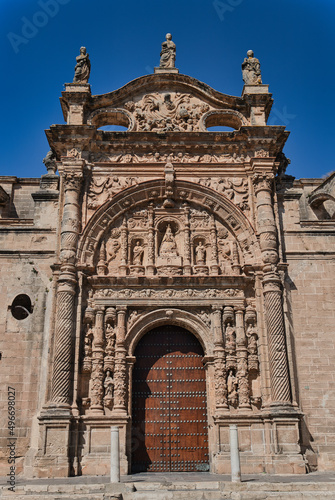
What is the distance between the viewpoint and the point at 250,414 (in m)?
12.1

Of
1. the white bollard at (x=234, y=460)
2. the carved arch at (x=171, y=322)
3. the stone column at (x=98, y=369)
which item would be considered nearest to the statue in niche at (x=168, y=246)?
the carved arch at (x=171, y=322)

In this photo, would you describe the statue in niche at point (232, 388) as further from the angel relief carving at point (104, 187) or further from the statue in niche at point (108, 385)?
the angel relief carving at point (104, 187)

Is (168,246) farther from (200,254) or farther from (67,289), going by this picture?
(67,289)

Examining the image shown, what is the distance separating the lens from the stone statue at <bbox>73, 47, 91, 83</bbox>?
49.4ft

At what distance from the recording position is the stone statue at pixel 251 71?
1534cm

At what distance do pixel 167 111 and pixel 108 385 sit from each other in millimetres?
8055

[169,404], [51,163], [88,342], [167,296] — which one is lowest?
[169,404]

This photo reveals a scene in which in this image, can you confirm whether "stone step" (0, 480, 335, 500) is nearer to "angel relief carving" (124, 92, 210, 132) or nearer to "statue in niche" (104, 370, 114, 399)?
"statue in niche" (104, 370, 114, 399)

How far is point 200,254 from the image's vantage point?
544 inches

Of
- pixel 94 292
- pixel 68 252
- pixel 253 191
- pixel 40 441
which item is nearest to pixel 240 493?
pixel 40 441

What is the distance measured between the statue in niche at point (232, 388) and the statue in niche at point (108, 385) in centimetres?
284

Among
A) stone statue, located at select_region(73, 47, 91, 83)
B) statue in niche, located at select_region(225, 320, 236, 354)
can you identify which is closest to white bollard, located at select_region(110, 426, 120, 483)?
statue in niche, located at select_region(225, 320, 236, 354)

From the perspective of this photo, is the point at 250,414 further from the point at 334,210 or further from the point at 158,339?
the point at 334,210

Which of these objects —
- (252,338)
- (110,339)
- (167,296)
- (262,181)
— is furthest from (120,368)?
(262,181)
